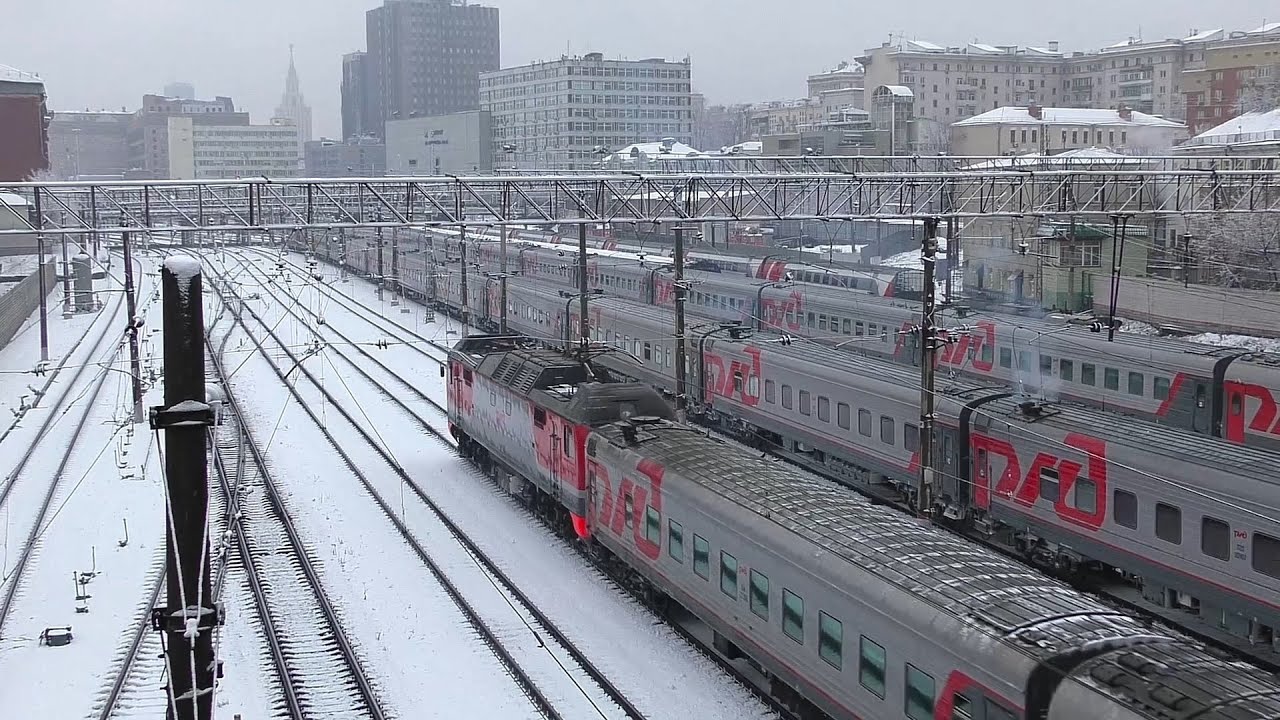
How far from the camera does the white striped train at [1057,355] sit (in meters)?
20.4

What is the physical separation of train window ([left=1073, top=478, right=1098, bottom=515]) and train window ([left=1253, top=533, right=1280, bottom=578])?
9.16ft

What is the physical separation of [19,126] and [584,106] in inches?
1673

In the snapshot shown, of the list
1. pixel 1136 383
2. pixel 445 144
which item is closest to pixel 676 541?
pixel 1136 383

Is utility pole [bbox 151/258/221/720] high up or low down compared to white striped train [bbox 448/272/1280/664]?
up

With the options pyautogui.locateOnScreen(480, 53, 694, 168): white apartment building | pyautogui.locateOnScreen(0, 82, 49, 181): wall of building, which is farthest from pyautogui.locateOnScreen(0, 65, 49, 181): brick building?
pyautogui.locateOnScreen(480, 53, 694, 168): white apartment building

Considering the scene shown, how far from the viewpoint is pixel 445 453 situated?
90.6ft

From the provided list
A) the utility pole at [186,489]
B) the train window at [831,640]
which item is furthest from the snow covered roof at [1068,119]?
the utility pole at [186,489]

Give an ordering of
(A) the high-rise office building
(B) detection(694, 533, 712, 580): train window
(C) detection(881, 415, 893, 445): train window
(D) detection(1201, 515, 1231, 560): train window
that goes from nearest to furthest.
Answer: (B) detection(694, 533, 712, 580): train window → (D) detection(1201, 515, 1231, 560): train window → (C) detection(881, 415, 893, 445): train window → (A) the high-rise office building

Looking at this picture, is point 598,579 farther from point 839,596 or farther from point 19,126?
point 19,126

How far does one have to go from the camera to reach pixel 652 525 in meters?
15.6

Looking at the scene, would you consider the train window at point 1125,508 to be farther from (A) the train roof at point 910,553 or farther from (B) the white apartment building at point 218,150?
(B) the white apartment building at point 218,150

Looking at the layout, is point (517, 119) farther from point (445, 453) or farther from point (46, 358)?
point (445, 453)

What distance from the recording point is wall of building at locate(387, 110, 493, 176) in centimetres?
8844

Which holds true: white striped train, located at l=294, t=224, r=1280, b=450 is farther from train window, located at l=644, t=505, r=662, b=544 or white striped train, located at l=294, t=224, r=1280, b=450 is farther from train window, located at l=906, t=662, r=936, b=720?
train window, located at l=906, t=662, r=936, b=720
